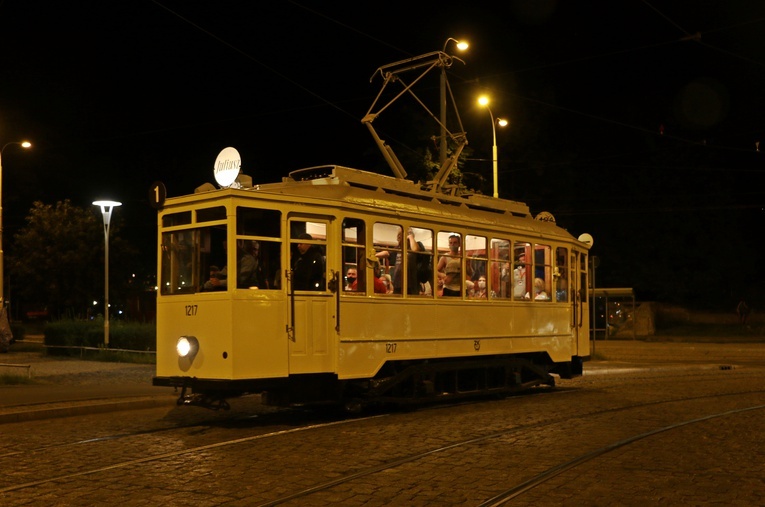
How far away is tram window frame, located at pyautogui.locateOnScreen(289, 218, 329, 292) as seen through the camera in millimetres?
11562

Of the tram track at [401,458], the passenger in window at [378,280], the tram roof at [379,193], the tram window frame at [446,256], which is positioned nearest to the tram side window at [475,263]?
the tram window frame at [446,256]

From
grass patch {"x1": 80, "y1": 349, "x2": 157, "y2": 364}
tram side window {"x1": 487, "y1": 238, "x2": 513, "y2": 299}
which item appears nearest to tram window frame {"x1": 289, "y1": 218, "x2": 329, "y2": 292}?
tram side window {"x1": 487, "y1": 238, "x2": 513, "y2": 299}

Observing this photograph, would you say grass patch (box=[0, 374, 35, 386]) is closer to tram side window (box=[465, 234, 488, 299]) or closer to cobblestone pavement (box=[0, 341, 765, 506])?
cobblestone pavement (box=[0, 341, 765, 506])

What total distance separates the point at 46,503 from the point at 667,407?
944 centimetres

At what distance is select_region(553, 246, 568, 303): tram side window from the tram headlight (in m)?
7.52

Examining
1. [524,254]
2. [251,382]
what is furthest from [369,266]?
[524,254]

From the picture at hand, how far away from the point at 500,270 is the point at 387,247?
114 inches

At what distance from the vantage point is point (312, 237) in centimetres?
1176

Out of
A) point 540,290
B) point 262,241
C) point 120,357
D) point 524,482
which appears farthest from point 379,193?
point 120,357

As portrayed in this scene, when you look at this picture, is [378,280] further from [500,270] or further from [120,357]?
[120,357]

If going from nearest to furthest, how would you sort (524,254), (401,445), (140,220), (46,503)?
(46,503)
(401,445)
(524,254)
(140,220)

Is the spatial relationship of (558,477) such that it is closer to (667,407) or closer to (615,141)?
(667,407)

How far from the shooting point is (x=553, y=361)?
1614 centimetres

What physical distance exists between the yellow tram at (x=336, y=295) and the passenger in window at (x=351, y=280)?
3 cm
